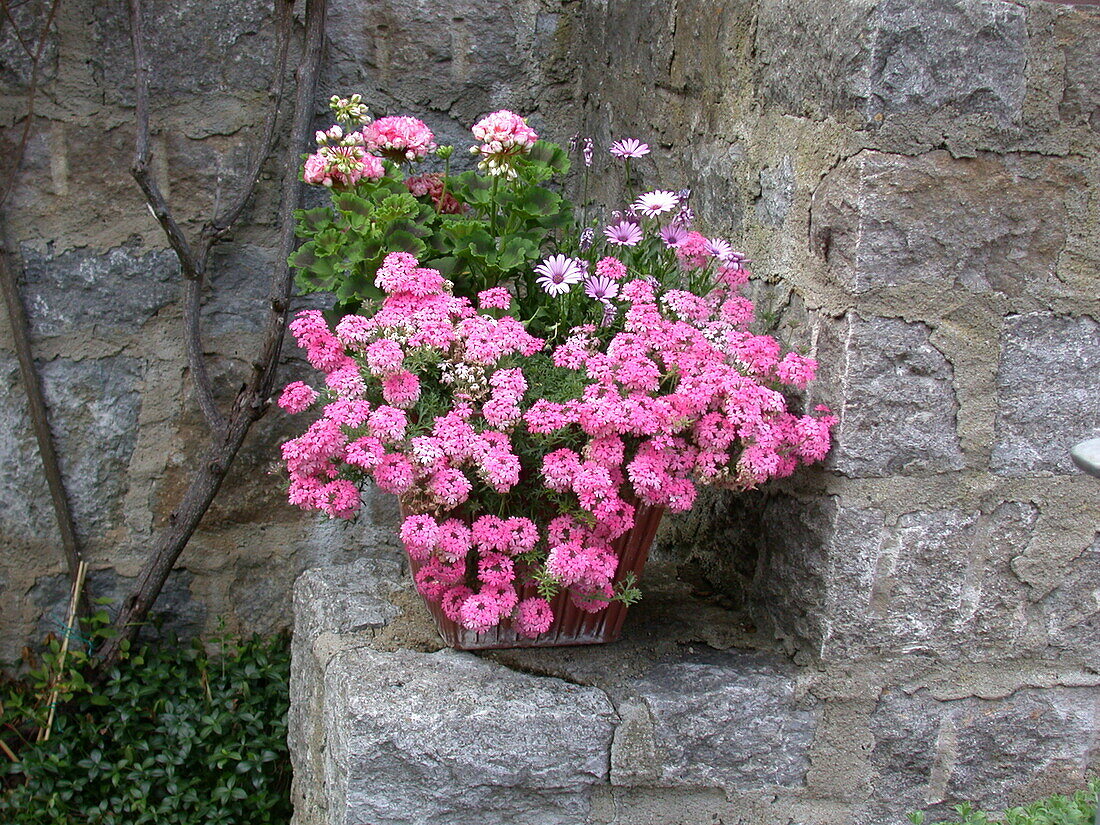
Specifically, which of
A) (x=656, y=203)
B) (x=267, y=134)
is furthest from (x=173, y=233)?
(x=656, y=203)

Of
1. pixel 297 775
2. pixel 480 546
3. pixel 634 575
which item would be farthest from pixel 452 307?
pixel 297 775

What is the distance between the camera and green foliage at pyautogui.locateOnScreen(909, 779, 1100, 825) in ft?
4.73

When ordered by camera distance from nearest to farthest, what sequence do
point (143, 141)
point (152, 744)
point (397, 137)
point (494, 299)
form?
point (494, 299) → point (397, 137) → point (143, 141) → point (152, 744)

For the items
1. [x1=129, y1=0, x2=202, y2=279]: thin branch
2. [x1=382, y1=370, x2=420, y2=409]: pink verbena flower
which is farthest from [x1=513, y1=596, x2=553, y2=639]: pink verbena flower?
[x1=129, y1=0, x2=202, y2=279]: thin branch

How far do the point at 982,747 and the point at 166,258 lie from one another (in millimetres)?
1799

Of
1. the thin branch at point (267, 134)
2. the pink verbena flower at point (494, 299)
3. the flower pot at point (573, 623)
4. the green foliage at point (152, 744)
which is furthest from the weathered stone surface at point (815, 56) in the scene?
the green foliage at point (152, 744)

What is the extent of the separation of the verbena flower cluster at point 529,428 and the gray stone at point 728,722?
0.18 meters

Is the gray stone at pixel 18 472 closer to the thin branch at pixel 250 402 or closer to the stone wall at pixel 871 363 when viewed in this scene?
the stone wall at pixel 871 363

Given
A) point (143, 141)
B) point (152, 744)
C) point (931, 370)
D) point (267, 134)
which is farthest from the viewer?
point (152, 744)

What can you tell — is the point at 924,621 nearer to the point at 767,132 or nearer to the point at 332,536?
the point at 767,132

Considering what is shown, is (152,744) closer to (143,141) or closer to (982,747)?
(143,141)

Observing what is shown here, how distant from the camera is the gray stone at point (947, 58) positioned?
54.1 inches

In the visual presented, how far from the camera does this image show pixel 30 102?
2057 mm

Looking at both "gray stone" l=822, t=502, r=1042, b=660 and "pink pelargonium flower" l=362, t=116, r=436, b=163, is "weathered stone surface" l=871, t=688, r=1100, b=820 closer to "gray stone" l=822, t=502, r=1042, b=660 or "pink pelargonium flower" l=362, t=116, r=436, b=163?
"gray stone" l=822, t=502, r=1042, b=660
